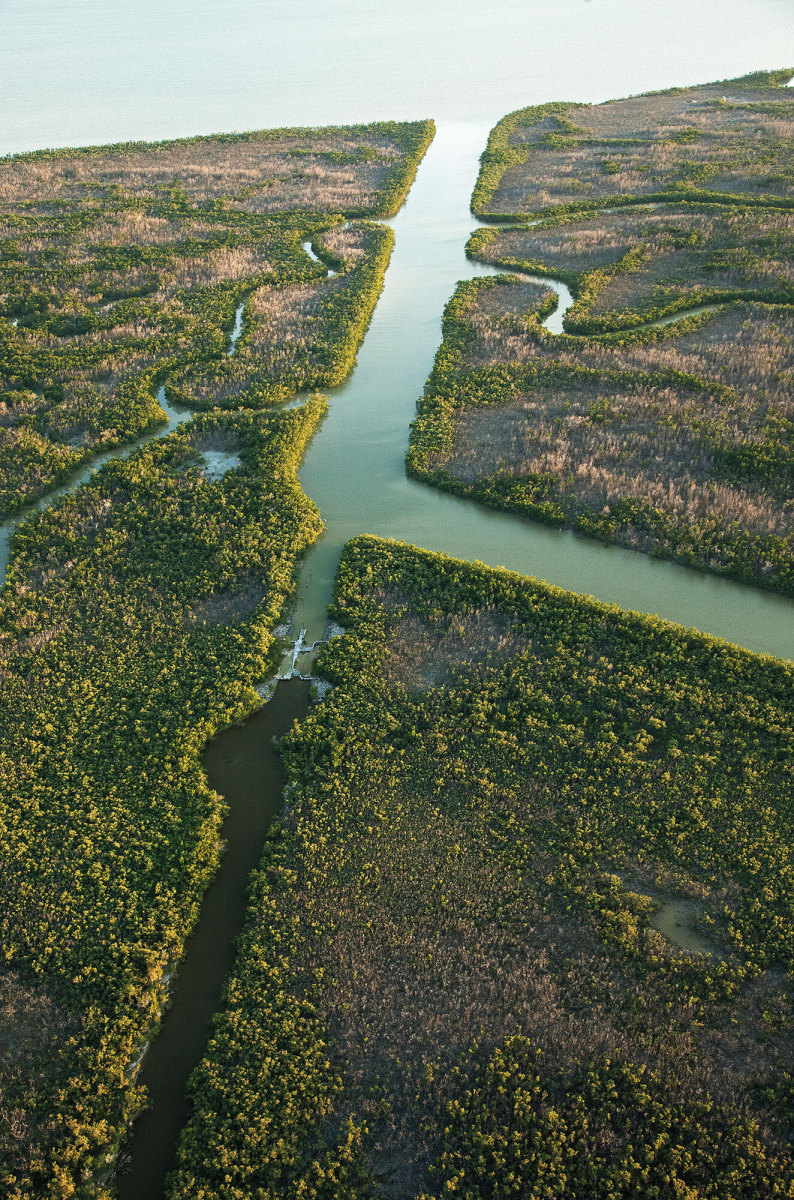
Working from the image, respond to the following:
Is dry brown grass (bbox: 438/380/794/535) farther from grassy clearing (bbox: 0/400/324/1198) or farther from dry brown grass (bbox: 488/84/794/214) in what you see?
dry brown grass (bbox: 488/84/794/214)

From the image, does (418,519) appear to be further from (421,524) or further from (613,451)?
(613,451)

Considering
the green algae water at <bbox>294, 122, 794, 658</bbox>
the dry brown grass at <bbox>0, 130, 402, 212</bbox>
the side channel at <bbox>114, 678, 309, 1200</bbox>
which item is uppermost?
the dry brown grass at <bbox>0, 130, 402, 212</bbox>

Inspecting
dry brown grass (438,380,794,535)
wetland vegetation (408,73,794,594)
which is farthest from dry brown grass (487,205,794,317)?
dry brown grass (438,380,794,535)

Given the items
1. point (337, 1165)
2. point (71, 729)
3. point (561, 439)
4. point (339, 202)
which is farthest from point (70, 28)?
point (337, 1165)

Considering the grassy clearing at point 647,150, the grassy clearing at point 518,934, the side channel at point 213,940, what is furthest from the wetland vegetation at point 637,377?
the side channel at point 213,940

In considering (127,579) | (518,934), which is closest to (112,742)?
(127,579)

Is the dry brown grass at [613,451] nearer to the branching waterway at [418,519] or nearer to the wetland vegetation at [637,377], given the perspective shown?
the wetland vegetation at [637,377]
